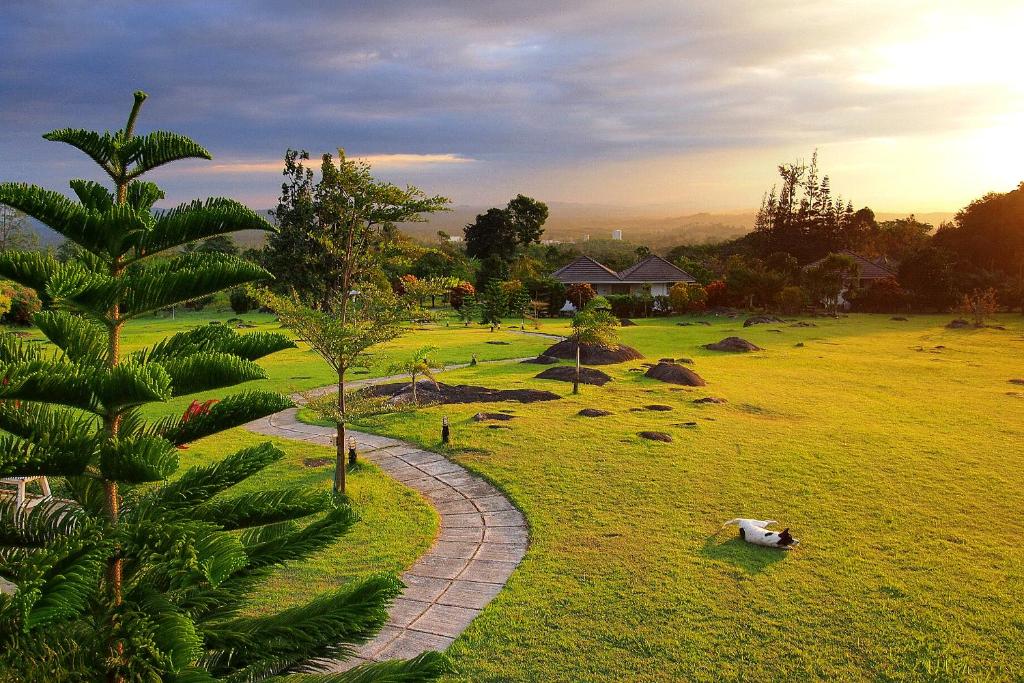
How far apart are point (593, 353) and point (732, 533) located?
50.1 feet

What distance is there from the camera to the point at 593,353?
2425cm

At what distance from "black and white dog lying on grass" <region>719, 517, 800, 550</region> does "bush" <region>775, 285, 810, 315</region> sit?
120 ft

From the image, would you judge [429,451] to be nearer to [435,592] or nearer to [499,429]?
[499,429]

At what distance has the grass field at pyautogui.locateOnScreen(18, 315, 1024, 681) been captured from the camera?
20.8 feet

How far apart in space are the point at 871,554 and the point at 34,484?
33.8ft

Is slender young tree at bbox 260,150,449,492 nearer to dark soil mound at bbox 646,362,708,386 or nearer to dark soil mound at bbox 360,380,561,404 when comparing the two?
dark soil mound at bbox 360,380,561,404

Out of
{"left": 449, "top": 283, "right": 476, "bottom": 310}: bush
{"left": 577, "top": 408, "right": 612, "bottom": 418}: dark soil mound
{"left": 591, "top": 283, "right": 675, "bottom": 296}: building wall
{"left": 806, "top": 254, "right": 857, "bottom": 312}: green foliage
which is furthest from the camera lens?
{"left": 591, "top": 283, "right": 675, "bottom": 296}: building wall

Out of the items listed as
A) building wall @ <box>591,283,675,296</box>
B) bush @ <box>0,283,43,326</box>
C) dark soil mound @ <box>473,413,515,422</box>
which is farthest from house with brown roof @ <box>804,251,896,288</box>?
bush @ <box>0,283,43,326</box>

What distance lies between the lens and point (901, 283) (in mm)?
45656

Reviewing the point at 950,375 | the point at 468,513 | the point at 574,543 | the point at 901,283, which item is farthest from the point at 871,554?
the point at 901,283

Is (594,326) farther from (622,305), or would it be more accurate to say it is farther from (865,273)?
(865,273)

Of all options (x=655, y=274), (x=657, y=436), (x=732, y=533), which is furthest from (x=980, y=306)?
(x=732, y=533)

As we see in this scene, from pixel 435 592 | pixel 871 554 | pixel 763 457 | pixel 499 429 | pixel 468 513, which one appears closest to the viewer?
pixel 435 592

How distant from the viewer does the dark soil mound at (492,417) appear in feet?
50.2
